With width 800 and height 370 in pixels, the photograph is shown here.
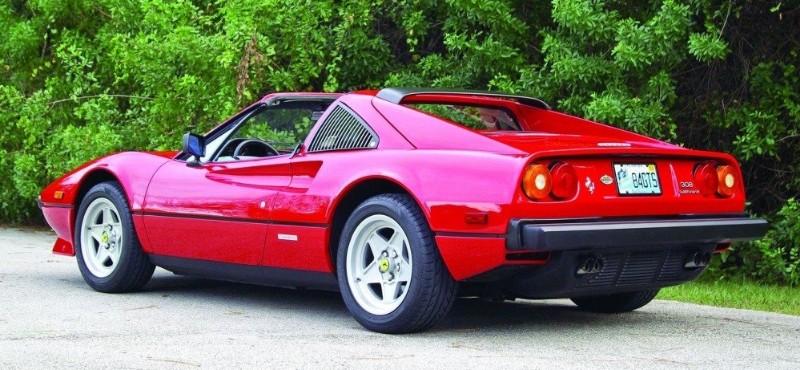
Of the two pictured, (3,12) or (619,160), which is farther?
(3,12)

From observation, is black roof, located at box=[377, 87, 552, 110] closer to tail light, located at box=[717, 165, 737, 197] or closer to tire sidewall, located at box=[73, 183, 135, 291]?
tail light, located at box=[717, 165, 737, 197]

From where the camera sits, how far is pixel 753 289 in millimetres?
8961

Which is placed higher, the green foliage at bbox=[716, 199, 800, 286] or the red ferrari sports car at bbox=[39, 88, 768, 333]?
the red ferrari sports car at bbox=[39, 88, 768, 333]

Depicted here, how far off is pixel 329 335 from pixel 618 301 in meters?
1.91

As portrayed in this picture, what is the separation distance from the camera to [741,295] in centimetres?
843

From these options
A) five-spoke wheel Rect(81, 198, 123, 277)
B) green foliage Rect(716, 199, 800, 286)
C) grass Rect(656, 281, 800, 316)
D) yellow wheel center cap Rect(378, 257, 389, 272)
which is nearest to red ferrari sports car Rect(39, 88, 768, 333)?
yellow wheel center cap Rect(378, 257, 389, 272)

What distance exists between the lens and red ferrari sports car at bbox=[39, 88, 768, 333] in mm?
5746

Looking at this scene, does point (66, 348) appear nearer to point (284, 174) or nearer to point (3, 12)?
point (284, 174)

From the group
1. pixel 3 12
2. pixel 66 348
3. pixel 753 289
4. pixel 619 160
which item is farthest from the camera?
pixel 3 12

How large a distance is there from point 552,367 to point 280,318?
1.99 metres

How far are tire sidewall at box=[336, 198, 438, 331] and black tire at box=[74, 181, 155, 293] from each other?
186 centimetres

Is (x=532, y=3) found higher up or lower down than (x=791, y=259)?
higher up

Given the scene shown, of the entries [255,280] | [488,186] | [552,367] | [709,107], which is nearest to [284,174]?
[255,280]

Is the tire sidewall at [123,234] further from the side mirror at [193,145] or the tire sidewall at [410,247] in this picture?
the tire sidewall at [410,247]
